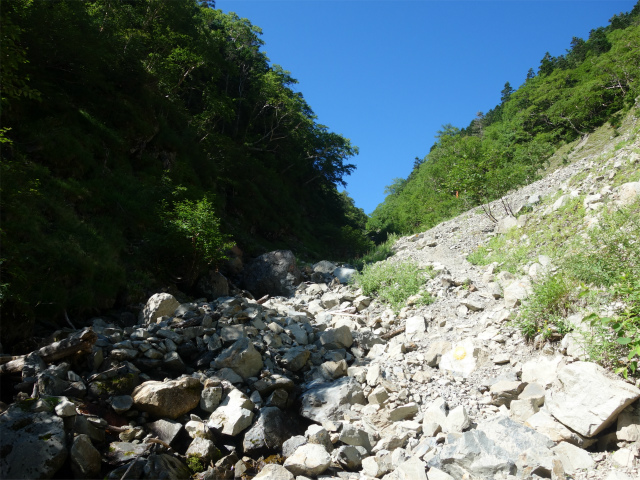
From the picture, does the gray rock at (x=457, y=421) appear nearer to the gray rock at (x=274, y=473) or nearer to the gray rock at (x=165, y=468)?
the gray rock at (x=274, y=473)

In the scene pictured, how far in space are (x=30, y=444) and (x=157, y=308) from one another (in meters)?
3.71

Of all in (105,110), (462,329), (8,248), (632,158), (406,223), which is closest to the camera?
(8,248)

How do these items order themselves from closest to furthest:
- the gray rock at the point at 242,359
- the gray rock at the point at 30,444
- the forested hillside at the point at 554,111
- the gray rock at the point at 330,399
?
the gray rock at the point at 30,444 → the gray rock at the point at 330,399 → the gray rock at the point at 242,359 → the forested hillside at the point at 554,111

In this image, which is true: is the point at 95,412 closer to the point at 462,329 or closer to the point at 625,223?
the point at 462,329

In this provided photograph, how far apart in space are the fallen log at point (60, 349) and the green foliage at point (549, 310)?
622 cm

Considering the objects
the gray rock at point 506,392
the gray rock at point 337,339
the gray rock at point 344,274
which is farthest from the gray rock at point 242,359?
the gray rock at point 344,274

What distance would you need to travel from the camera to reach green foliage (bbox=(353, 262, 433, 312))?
8969 millimetres

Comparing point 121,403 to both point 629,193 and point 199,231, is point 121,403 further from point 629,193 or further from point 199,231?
point 629,193

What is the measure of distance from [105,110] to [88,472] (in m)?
11.9

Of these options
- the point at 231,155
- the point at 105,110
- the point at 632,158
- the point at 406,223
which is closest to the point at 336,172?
the point at 406,223

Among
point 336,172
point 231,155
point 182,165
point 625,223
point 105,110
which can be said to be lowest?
point 625,223

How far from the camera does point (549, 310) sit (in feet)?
17.0

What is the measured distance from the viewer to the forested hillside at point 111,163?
6.17 m

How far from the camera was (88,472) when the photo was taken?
136 inches
